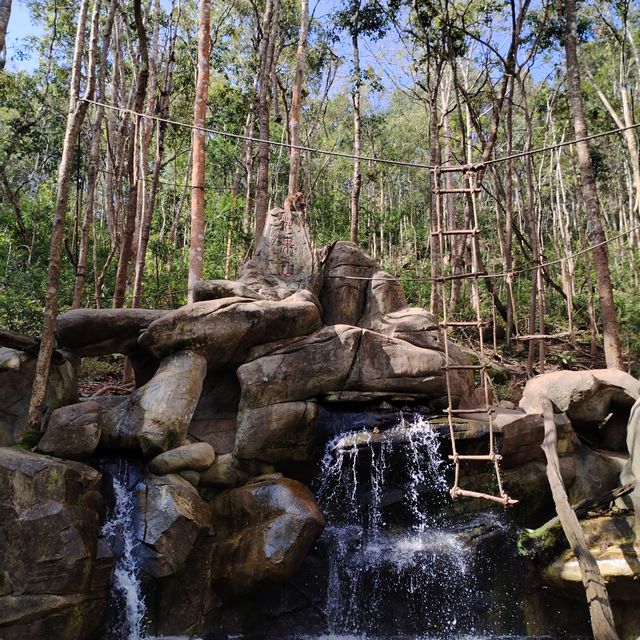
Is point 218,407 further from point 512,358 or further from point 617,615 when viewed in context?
point 512,358

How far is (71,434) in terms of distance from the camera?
21.3ft

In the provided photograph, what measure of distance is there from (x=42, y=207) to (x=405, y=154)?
18.2 metres

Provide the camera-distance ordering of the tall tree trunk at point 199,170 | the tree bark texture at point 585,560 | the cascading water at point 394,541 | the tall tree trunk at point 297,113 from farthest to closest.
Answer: the tall tree trunk at point 297,113
the tall tree trunk at point 199,170
the cascading water at point 394,541
the tree bark texture at point 585,560

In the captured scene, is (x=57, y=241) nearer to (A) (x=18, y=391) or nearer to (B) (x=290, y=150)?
(A) (x=18, y=391)

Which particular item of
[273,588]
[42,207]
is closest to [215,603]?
[273,588]

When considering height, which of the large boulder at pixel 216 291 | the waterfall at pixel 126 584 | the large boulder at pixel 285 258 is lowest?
the waterfall at pixel 126 584

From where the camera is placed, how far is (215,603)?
5934mm

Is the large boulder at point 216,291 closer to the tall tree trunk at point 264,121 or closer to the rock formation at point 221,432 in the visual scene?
the rock formation at point 221,432

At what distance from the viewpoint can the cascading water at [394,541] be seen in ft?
20.3

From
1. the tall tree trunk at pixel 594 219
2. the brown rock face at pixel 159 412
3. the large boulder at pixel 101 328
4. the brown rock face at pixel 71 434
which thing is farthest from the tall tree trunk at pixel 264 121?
the tall tree trunk at pixel 594 219

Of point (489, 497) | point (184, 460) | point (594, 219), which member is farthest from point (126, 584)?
point (594, 219)

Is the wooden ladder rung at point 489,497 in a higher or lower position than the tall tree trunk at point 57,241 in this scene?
lower

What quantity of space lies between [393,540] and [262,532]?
5.44ft

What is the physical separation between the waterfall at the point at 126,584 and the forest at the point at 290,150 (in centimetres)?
263
